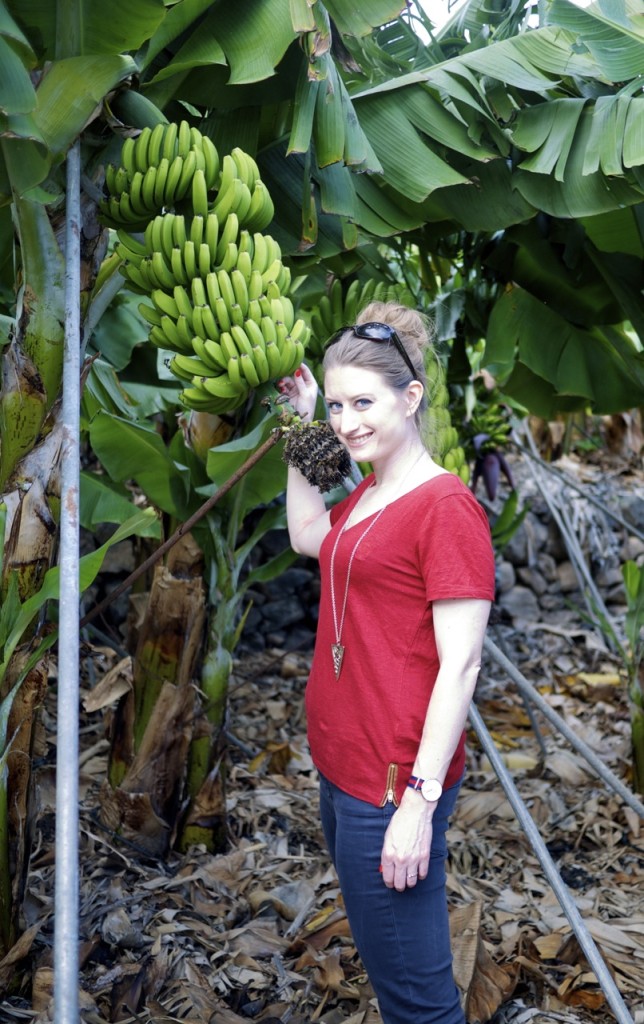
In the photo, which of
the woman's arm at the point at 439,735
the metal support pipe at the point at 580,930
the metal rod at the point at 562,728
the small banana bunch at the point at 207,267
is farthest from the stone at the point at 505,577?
the woman's arm at the point at 439,735

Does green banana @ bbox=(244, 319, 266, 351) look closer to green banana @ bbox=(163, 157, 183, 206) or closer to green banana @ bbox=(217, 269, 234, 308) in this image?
green banana @ bbox=(217, 269, 234, 308)

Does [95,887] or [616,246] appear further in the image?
[616,246]

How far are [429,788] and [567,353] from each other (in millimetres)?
1835

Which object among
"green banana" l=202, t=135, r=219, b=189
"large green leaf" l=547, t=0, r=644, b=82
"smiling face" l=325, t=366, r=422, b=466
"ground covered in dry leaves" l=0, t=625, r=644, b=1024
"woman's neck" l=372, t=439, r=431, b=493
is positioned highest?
"large green leaf" l=547, t=0, r=644, b=82

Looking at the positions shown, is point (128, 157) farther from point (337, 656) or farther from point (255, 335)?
point (337, 656)

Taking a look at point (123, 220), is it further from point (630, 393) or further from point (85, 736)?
point (85, 736)

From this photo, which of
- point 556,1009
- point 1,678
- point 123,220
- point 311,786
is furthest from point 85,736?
point 123,220

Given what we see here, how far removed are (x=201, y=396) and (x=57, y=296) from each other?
30cm

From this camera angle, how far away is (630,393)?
8.58ft

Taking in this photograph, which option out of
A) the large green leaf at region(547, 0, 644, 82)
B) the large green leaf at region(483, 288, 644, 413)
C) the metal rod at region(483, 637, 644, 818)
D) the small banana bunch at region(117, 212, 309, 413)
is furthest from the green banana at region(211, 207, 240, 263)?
the large green leaf at region(483, 288, 644, 413)

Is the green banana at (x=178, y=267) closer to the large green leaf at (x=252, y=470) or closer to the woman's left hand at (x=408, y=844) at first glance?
the large green leaf at (x=252, y=470)

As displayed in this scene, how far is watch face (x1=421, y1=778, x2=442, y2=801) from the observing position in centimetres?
104

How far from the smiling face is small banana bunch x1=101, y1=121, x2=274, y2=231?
396 millimetres

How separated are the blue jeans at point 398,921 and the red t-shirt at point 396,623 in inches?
1.6
